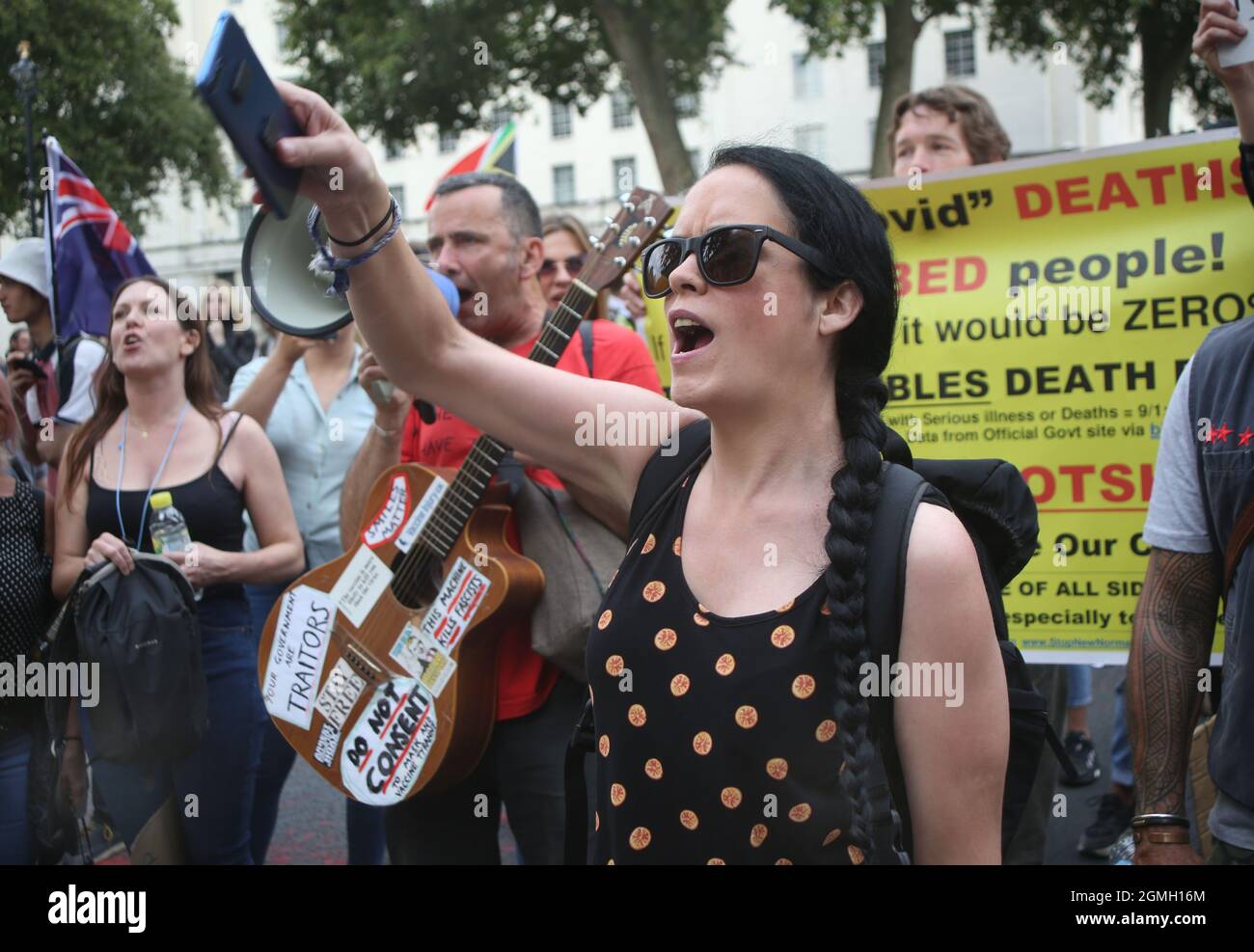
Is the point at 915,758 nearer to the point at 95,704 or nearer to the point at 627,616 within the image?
the point at 627,616

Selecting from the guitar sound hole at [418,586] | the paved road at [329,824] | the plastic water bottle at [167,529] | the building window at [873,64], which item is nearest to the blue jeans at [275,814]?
the plastic water bottle at [167,529]

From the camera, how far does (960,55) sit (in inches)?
1580

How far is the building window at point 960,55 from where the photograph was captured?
130ft

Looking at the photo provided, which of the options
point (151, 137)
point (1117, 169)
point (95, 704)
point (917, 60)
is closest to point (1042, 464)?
point (1117, 169)

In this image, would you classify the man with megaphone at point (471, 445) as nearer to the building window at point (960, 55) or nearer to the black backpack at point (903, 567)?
the black backpack at point (903, 567)

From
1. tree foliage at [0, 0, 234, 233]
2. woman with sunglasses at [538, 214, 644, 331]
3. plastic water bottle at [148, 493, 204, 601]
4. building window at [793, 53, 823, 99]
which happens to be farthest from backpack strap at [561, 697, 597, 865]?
building window at [793, 53, 823, 99]

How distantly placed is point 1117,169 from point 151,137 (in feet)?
72.7

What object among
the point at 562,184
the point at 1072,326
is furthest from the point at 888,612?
the point at 562,184

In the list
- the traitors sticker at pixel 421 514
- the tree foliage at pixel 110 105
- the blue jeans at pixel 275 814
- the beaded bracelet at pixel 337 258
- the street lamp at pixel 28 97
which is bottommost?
the blue jeans at pixel 275 814

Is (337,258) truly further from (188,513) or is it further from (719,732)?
(188,513)

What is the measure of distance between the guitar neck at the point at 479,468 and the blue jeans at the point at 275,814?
1.21 m

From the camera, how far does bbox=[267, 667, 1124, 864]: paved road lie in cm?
475

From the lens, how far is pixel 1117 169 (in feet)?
11.9

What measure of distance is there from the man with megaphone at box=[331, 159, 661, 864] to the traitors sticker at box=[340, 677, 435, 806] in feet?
0.42
